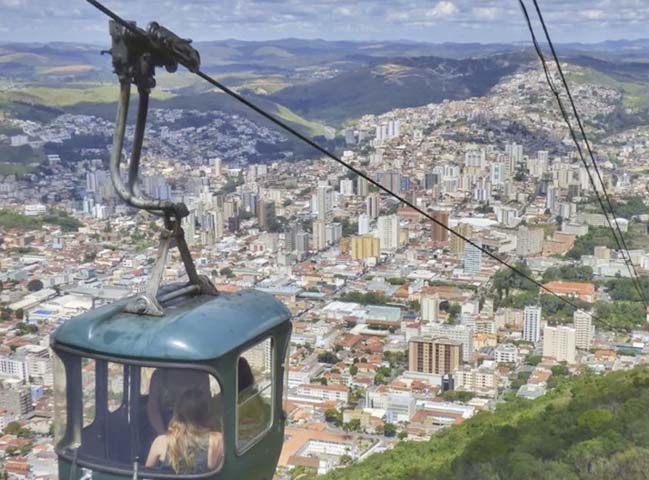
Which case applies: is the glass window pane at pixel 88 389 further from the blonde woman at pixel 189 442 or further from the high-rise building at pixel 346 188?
the high-rise building at pixel 346 188

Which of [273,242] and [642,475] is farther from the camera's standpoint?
[273,242]

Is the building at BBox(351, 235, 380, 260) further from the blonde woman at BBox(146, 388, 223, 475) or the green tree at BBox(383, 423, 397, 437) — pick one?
the blonde woman at BBox(146, 388, 223, 475)

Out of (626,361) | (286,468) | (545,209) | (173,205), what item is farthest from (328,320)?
(173,205)

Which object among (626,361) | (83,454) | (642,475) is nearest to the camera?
(83,454)

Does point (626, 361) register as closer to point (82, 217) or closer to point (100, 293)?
point (100, 293)

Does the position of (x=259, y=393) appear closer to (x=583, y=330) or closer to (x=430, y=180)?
(x=583, y=330)

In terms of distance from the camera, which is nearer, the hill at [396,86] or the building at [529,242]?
the building at [529,242]

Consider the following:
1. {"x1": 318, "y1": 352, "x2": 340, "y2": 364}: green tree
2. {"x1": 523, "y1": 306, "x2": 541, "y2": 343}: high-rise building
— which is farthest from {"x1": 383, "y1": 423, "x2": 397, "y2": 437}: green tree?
{"x1": 523, "y1": 306, "x2": 541, "y2": 343}: high-rise building

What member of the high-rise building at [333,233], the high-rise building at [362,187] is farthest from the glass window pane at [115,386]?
the high-rise building at [362,187]
